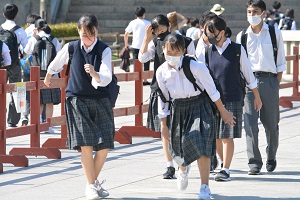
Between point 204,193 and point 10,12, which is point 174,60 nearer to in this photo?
point 204,193

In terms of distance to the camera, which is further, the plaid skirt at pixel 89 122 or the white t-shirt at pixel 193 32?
the white t-shirt at pixel 193 32

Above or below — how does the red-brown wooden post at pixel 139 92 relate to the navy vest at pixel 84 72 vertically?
below

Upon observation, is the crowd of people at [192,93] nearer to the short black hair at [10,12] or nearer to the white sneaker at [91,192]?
the white sneaker at [91,192]

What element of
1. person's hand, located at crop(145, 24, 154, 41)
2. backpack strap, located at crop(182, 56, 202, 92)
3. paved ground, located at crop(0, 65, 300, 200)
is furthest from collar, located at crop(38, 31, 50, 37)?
backpack strap, located at crop(182, 56, 202, 92)

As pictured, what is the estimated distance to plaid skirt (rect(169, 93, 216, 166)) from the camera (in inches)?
332

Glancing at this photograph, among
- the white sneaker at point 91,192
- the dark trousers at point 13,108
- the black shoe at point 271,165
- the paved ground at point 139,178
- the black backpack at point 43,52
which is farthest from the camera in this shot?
the dark trousers at point 13,108

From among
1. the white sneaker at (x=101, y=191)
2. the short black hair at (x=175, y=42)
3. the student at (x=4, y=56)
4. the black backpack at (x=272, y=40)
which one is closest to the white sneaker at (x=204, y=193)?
the white sneaker at (x=101, y=191)

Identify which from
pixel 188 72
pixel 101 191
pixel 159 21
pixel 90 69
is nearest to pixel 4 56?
pixel 159 21

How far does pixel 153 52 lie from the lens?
1037 centimetres

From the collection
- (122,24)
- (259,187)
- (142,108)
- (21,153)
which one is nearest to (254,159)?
(259,187)

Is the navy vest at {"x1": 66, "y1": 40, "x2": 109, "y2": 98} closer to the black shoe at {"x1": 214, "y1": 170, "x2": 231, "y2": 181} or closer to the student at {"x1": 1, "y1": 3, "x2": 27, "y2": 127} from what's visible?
the black shoe at {"x1": 214, "y1": 170, "x2": 231, "y2": 181}

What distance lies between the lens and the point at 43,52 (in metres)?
13.9

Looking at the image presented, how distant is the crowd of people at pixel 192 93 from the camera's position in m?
8.48

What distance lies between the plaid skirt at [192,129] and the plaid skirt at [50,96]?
17.2 ft
